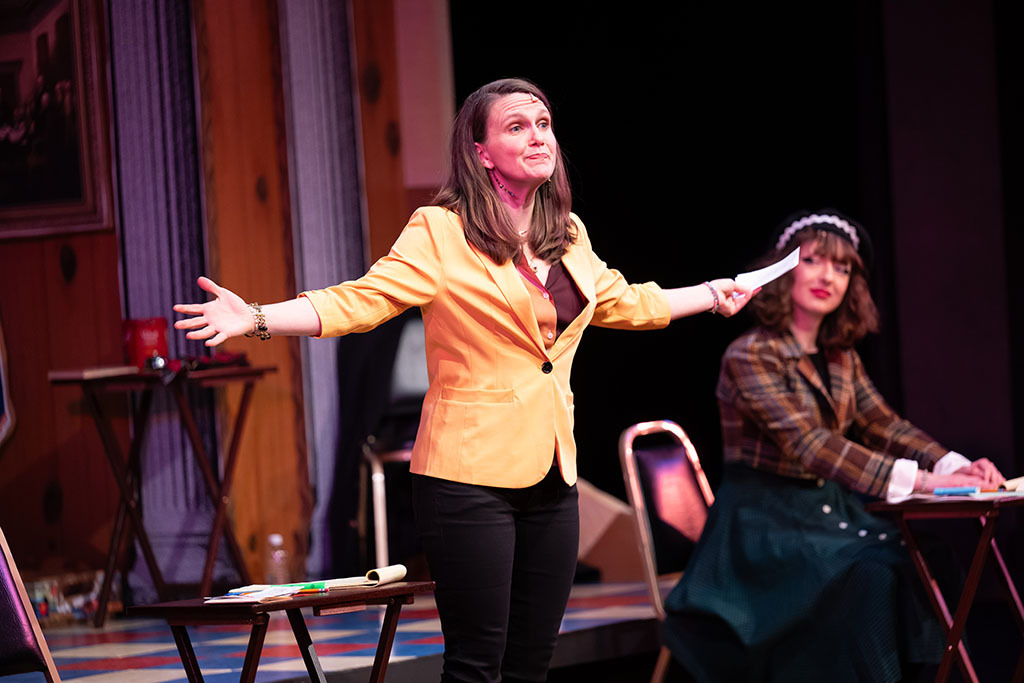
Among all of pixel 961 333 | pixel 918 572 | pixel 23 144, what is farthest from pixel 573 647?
pixel 23 144

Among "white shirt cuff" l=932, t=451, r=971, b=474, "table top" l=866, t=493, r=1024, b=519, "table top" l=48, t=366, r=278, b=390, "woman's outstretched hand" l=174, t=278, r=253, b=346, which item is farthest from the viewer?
"table top" l=48, t=366, r=278, b=390

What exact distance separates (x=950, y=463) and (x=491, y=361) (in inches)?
70.2

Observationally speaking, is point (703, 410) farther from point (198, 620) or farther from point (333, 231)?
point (198, 620)

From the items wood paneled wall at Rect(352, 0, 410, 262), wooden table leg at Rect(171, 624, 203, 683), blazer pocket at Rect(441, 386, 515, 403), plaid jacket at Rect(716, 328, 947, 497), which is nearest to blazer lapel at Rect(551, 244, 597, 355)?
blazer pocket at Rect(441, 386, 515, 403)

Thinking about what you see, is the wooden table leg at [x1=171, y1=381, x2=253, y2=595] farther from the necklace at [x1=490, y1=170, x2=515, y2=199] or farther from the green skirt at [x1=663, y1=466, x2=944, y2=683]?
the necklace at [x1=490, y1=170, x2=515, y2=199]

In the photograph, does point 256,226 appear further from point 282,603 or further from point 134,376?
point 282,603

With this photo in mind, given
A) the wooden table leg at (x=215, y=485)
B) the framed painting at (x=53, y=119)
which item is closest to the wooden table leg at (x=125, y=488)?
the wooden table leg at (x=215, y=485)

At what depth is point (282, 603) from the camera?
209 cm

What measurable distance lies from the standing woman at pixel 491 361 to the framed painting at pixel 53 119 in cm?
286

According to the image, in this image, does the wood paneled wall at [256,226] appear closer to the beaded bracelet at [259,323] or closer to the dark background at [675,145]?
the dark background at [675,145]

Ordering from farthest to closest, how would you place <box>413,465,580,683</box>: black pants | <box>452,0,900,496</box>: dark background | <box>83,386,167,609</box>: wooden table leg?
1. <box>452,0,900,496</box>: dark background
2. <box>83,386,167,609</box>: wooden table leg
3. <box>413,465,580,683</box>: black pants

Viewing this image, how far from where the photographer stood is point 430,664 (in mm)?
3420

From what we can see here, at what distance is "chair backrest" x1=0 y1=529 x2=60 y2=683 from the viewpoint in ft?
7.98

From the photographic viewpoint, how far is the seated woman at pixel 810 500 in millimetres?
3307
